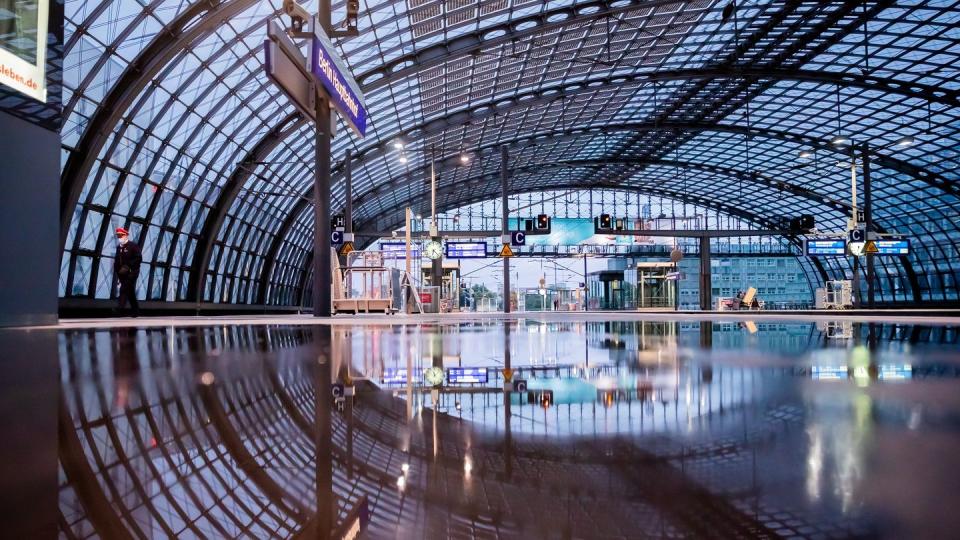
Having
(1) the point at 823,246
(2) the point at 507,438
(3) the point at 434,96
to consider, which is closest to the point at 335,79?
(2) the point at 507,438

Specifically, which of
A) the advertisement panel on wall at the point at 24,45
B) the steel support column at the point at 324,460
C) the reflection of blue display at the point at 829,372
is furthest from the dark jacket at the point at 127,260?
the reflection of blue display at the point at 829,372

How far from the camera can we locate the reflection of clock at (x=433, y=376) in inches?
120

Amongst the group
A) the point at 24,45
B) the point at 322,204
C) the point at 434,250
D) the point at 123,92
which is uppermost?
the point at 123,92

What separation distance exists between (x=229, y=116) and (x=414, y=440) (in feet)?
104

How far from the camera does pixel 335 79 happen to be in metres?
13.6

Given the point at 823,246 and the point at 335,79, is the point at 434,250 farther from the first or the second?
the point at 823,246

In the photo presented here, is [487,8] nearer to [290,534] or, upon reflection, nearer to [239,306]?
[239,306]

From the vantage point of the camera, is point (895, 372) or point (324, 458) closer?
point (324, 458)

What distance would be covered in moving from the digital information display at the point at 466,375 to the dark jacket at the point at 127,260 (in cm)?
1342

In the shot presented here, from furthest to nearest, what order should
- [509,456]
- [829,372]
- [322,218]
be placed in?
1. [322,218]
2. [829,372]
3. [509,456]

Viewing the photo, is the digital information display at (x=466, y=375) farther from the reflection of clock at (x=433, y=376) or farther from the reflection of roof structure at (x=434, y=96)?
the reflection of roof structure at (x=434, y=96)

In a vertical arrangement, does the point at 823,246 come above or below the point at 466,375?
above

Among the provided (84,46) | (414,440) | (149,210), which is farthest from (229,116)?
(414,440)

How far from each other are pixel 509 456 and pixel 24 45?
11.4 m
